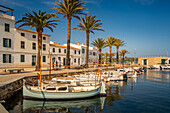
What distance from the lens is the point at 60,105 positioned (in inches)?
560

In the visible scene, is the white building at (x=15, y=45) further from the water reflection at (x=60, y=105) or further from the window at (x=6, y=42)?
the water reflection at (x=60, y=105)

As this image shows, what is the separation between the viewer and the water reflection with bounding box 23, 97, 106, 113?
1311 centimetres

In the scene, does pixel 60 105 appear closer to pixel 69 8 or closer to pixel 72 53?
pixel 69 8

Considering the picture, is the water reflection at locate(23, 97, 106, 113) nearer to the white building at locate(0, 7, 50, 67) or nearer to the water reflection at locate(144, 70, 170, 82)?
the white building at locate(0, 7, 50, 67)

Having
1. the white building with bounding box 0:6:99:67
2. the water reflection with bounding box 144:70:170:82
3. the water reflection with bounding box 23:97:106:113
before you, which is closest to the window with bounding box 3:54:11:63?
the white building with bounding box 0:6:99:67

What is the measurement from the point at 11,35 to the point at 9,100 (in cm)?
2406

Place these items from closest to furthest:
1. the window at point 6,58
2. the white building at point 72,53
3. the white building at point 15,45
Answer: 1. the white building at point 15,45
2. the window at point 6,58
3. the white building at point 72,53

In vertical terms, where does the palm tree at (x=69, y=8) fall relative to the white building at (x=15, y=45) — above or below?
above

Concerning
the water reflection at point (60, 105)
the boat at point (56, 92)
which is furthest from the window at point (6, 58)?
the water reflection at point (60, 105)

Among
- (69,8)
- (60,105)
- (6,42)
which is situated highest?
(69,8)

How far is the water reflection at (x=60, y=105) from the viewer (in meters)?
13.1

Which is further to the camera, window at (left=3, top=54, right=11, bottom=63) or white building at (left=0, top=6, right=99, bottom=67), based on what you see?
window at (left=3, top=54, right=11, bottom=63)

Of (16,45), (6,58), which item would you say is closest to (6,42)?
(16,45)

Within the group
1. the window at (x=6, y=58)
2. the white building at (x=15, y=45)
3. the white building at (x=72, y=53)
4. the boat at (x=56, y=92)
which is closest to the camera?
the boat at (x=56, y=92)
